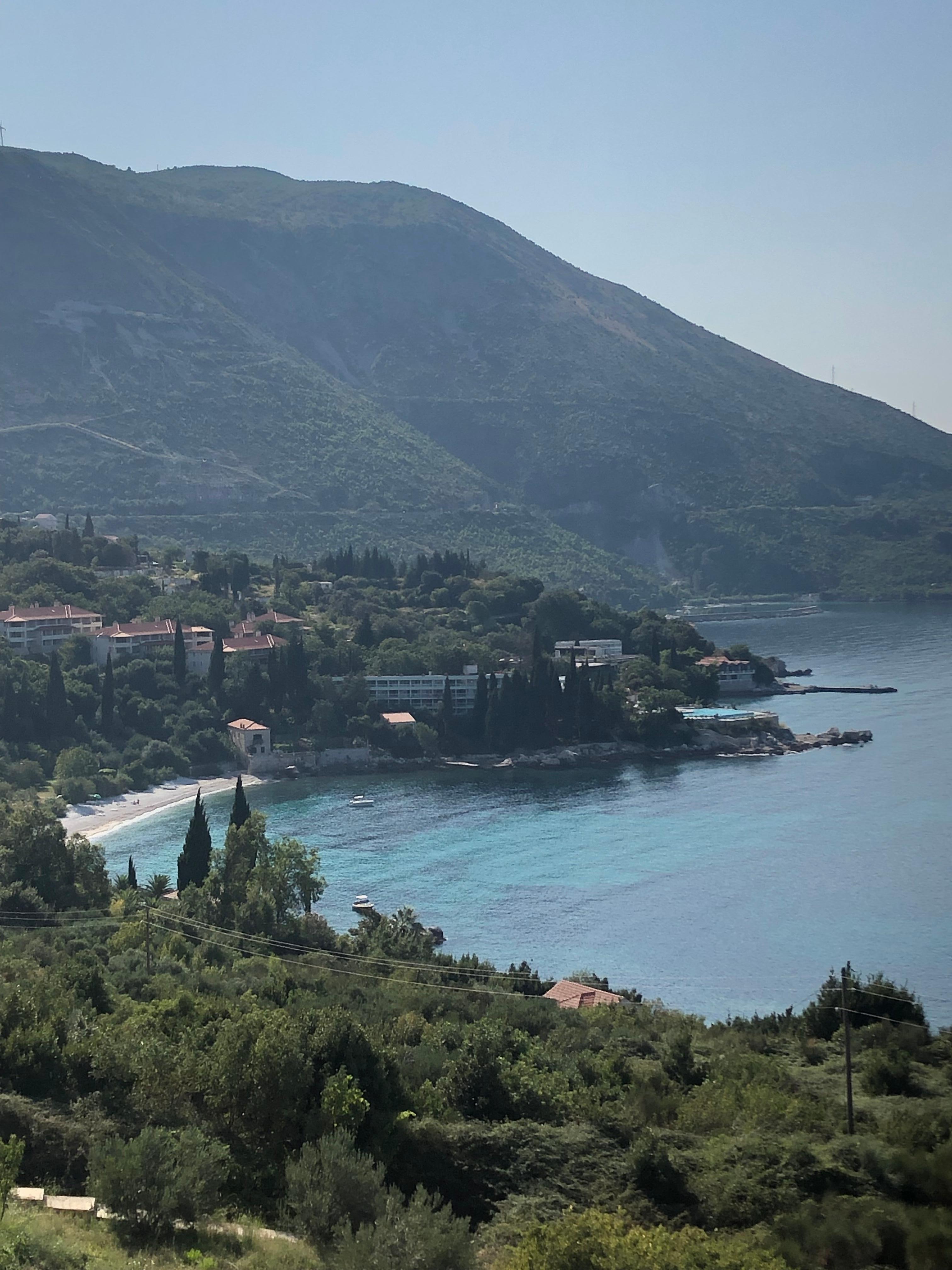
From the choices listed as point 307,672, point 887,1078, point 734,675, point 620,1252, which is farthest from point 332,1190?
point 734,675

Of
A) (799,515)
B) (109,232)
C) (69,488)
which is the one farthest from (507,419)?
(69,488)

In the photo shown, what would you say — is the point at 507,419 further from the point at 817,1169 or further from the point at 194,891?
the point at 817,1169

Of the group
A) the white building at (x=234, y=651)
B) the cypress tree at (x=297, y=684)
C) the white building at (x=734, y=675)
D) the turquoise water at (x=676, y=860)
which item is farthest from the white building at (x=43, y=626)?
the white building at (x=734, y=675)

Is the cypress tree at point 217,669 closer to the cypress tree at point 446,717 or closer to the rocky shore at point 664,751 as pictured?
the rocky shore at point 664,751

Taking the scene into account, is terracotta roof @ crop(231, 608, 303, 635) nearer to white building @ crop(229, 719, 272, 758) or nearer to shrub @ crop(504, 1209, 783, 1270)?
white building @ crop(229, 719, 272, 758)

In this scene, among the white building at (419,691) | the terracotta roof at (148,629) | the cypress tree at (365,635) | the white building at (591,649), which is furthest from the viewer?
the white building at (591,649)
